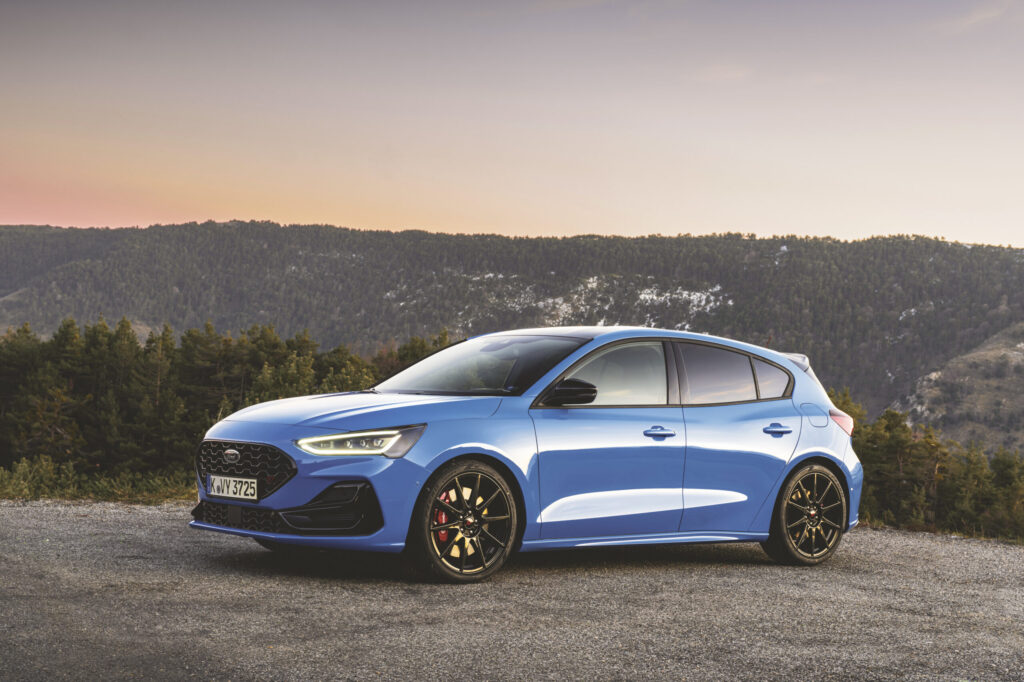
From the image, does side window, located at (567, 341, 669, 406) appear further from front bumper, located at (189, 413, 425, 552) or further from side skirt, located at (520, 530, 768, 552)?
front bumper, located at (189, 413, 425, 552)

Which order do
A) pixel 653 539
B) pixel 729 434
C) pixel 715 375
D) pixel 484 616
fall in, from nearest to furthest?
1. pixel 484 616
2. pixel 653 539
3. pixel 729 434
4. pixel 715 375

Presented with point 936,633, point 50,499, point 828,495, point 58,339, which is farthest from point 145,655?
point 58,339

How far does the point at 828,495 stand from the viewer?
8141 mm

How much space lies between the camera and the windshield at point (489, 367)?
22.6 ft

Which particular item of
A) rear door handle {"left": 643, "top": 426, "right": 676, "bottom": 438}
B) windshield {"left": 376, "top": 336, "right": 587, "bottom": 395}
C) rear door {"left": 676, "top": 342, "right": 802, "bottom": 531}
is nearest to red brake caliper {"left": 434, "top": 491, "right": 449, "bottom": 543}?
windshield {"left": 376, "top": 336, "right": 587, "bottom": 395}

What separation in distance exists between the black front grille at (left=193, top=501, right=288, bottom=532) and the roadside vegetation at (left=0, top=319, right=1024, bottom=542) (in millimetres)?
34892

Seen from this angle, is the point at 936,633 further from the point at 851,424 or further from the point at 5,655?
the point at 5,655

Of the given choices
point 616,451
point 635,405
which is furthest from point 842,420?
point 616,451

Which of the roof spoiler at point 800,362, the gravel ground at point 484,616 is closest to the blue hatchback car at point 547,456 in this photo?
the roof spoiler at point 800,362

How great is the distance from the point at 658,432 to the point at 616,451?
42cm

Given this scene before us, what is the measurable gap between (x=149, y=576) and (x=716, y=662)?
3.41 m

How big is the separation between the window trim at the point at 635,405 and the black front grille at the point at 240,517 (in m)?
1.74

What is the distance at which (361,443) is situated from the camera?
6121mm

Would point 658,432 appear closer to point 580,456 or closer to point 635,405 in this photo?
point 635,405
